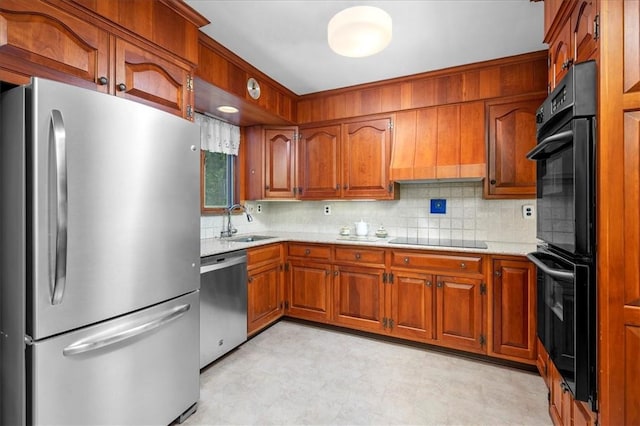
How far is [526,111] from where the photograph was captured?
103 inches

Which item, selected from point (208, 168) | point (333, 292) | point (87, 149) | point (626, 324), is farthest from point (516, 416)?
point (208, 168)

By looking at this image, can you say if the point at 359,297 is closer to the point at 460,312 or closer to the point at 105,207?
the point at 460,312

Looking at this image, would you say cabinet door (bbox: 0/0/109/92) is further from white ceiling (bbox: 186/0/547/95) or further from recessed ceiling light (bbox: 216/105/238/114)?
recessed ceiling light (bbox: 216/105/238/114)

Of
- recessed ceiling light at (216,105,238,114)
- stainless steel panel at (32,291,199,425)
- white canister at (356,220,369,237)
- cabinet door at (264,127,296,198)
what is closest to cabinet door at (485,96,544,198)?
white canister at (356,220,369,237)

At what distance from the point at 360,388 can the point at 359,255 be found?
3.84 ft

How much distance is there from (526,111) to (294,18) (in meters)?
2.05

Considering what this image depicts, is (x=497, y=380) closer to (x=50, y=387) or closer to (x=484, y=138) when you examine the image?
(x=484, y=138)

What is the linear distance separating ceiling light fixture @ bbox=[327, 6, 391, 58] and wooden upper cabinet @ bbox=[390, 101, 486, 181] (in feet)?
4.43

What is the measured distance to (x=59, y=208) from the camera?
1.20 metres

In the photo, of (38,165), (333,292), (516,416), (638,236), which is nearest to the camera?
(638,236)

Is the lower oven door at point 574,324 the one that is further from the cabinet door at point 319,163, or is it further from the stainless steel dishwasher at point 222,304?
the cabinet door at point 319,163

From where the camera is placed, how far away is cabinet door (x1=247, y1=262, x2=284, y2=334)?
2.85 meters

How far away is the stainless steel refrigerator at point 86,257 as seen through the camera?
1.18 m

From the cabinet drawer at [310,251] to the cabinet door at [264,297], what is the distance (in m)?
0.23
